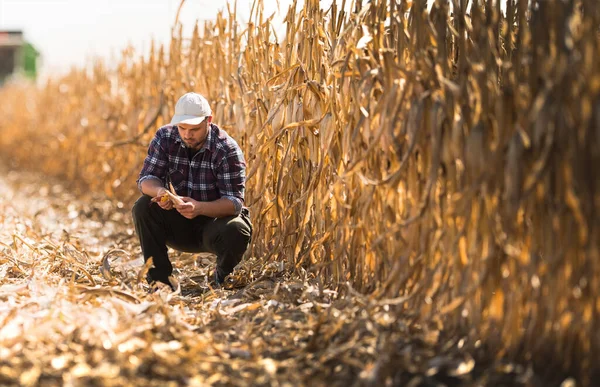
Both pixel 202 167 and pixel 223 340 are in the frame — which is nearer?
pixel 223 340

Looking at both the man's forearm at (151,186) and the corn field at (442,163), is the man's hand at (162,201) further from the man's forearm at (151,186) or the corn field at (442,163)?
the corn field at (442,163)

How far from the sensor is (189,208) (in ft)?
10.8

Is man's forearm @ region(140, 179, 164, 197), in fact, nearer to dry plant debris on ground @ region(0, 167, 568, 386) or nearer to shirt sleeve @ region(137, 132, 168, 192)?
shirt sleeve @ region(137, 132, 168, 192)

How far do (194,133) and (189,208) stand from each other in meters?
0.34

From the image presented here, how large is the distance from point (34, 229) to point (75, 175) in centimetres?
292

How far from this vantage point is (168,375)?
223 cm

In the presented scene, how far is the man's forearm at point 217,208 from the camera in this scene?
11.1 feet

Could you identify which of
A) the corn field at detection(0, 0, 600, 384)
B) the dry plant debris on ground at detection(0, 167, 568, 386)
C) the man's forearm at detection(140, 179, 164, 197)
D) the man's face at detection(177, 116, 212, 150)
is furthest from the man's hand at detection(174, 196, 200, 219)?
the corn field at detection(0, 0, 600, 384)

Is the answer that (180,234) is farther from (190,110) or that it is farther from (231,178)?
(190,110)

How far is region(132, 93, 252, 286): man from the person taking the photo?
341 centimetres

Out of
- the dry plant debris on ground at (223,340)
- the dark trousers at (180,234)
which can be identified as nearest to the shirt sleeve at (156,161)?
the dark trousers at (180,234)

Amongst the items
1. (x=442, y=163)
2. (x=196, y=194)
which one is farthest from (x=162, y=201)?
(x=442, y=163)

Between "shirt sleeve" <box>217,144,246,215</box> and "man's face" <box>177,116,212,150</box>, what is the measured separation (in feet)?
0.46

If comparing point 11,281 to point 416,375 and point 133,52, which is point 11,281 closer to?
point 416,375
